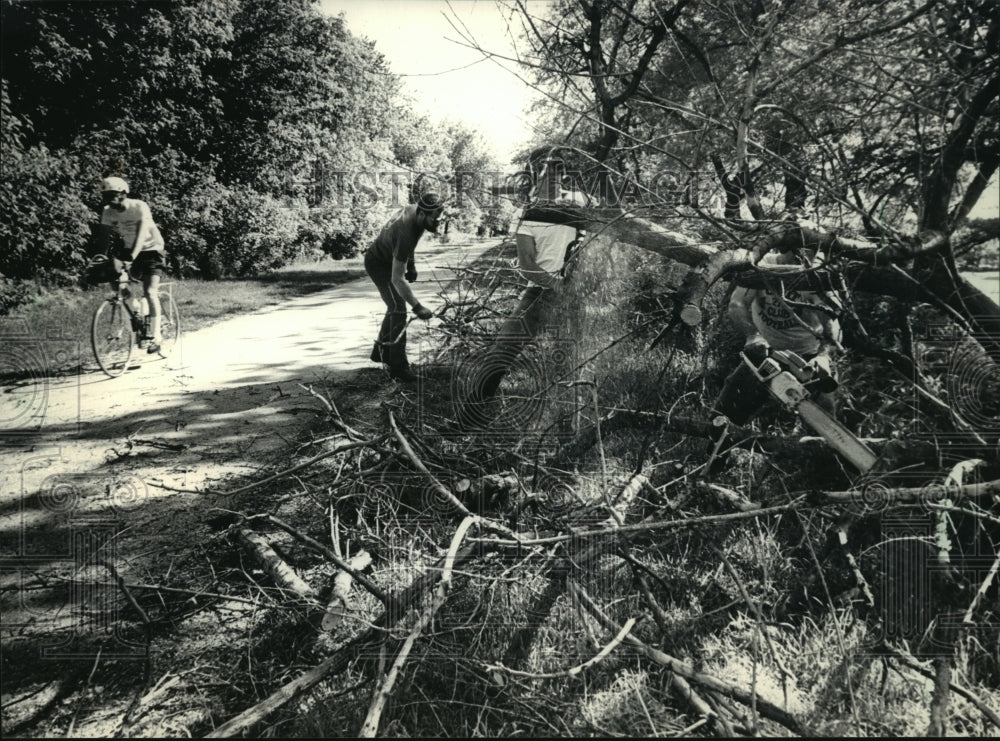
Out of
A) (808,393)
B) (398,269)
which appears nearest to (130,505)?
(398,269)

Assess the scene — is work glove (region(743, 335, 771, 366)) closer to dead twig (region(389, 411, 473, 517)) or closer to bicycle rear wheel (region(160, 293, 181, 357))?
dead twig (region(389, 411, 473, 517))

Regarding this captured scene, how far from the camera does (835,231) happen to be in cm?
289

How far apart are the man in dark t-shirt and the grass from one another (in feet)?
10.8

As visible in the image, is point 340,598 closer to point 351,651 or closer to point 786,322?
point 351,651

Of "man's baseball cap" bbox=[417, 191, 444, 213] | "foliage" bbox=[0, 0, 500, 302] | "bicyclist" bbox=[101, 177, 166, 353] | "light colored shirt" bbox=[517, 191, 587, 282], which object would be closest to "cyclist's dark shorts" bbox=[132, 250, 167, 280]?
"bicyclist" bbox=[101, 177, 166, 353]

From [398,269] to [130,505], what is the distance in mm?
2569

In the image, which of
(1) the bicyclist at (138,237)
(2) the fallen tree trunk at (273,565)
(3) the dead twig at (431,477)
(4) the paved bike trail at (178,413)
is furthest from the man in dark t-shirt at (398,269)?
(1) the bicyclist at (138,237)

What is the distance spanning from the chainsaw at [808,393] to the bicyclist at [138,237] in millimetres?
6389

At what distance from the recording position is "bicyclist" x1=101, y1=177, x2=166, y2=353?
635 cm

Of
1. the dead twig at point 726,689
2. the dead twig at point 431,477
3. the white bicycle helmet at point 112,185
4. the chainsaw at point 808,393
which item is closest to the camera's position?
the dead twig at point 726,689

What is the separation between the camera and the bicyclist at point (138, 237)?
635 centimetres

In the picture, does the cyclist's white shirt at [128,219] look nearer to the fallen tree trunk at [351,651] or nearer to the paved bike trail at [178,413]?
the paved bike trail at [178,413]

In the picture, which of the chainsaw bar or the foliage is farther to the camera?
the foliage

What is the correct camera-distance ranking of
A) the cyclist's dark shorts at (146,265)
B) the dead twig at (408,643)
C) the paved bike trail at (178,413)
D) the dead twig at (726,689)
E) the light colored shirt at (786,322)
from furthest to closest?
the cyclist's dark shorts at (146,265)
the light colored shirt at (786,322)
the paved bike trail at (178,413)
the dead twig at (726,689)
the dead twig at (408,643)
